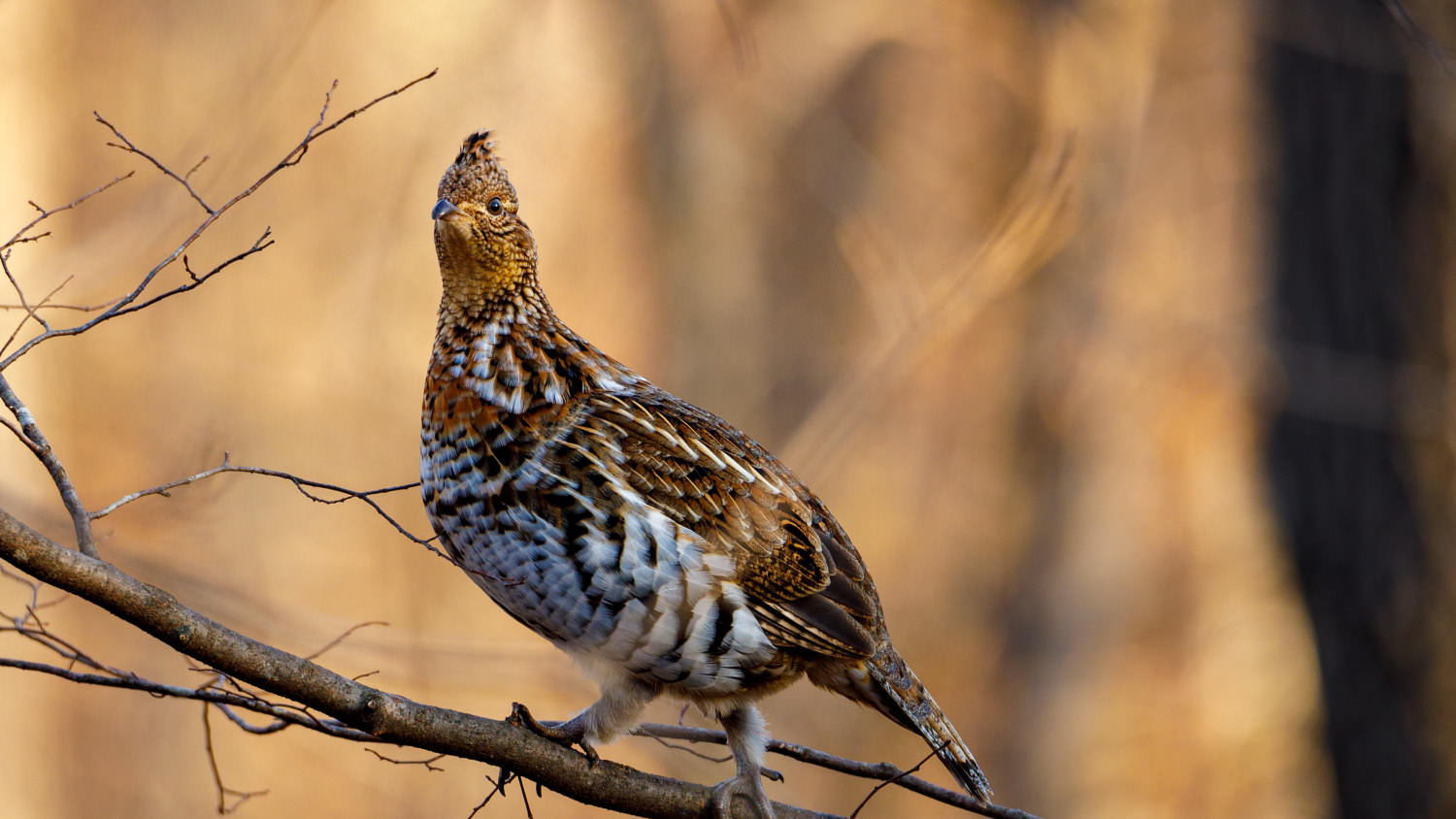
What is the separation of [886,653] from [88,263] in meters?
4.68

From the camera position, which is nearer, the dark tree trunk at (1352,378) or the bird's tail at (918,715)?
the bird's tail at (918,715)

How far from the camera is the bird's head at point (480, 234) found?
2.56 m

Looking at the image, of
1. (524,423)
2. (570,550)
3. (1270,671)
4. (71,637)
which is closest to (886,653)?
(570,550)

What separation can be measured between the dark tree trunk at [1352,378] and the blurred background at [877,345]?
2 cm

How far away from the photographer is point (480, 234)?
8.59ft

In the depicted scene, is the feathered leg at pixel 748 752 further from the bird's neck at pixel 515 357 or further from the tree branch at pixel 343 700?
the bird's neck at pixel 515 357

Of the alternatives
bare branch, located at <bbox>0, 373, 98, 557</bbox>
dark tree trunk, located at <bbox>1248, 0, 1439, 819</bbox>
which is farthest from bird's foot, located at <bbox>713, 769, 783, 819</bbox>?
dark tree trunk, located at <bbox>1248, 0, 1439, 819</bbox>

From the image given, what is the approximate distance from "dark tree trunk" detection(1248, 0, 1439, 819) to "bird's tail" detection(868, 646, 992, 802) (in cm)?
389

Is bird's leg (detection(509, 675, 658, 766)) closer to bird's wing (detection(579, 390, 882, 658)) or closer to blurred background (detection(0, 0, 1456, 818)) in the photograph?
bird's wing (detection(579, 390, 882, 658))

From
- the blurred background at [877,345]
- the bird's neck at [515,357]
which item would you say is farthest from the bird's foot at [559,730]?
the blurred background at [877,345]

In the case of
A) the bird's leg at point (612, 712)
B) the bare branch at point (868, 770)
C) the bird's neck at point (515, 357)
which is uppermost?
the bird's neck at point (515, 357)

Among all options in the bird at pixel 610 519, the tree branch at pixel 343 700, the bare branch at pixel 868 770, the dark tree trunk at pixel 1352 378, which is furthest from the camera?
the dark tree trunk at pixel 1352 378

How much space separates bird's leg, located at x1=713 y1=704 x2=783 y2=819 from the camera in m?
2.63

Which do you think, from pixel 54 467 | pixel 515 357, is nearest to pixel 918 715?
pixel 515 357
